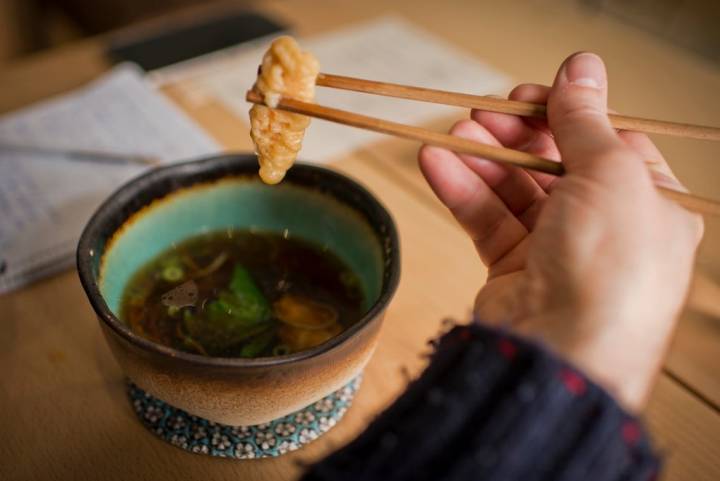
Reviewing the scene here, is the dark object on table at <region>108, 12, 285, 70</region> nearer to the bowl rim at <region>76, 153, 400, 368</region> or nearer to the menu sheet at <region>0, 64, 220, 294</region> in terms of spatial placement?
the menu sheet at <region>0, 64, 220, 294</region>

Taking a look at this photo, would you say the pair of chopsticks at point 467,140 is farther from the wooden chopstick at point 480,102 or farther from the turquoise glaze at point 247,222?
the turquoise glaze at point 247,222

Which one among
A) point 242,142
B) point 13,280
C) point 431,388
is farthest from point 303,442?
point 242,142

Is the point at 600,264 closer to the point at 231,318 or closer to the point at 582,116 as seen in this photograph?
the point at 582,116

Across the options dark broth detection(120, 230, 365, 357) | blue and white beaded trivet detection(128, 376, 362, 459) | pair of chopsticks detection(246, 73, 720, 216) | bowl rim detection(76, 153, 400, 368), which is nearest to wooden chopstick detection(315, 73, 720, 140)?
pair of chopsticks detection(246, 73, 720, 216)

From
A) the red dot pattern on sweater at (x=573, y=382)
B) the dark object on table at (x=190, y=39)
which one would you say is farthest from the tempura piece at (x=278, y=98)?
the dark object on table at (x=190, y=39)

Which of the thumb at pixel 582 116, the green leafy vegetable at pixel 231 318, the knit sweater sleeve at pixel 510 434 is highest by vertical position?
the thumb at pixel 582 116

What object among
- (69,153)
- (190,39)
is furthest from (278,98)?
(190,39)
